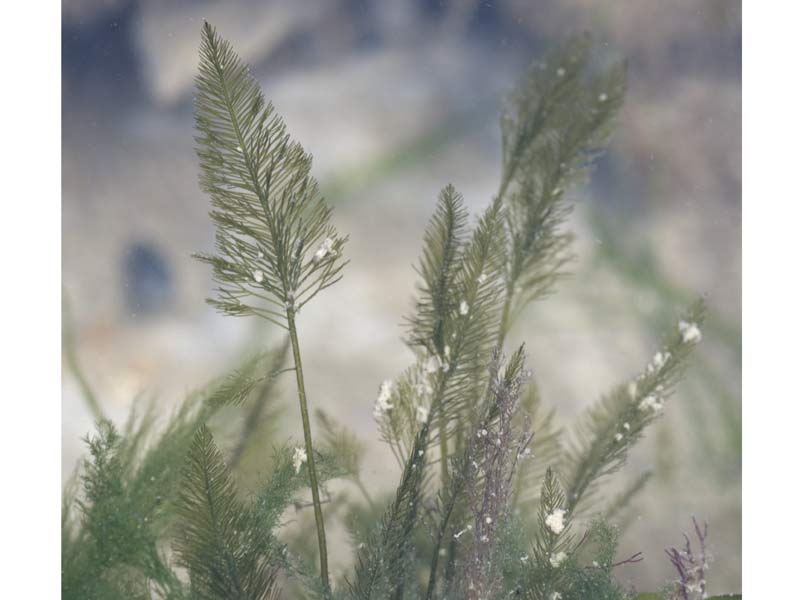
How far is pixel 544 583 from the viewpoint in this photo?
110 cm

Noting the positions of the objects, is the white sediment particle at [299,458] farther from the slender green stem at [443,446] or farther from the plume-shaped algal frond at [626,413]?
the plume-shaped algal frond at [626,413]

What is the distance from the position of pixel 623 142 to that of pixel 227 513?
665 millimetres

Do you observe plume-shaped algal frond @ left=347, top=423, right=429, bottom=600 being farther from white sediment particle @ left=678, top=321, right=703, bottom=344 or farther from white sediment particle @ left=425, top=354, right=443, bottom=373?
white sediment particle @ left=678, top=321, right=703, bottom=344

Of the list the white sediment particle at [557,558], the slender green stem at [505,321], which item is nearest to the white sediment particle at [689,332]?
the slender green stem at [505,321]

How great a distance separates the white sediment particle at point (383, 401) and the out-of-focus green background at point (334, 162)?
0.5 inches

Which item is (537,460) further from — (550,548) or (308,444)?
(308,444)

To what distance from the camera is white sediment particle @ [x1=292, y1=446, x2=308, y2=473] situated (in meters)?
1.16

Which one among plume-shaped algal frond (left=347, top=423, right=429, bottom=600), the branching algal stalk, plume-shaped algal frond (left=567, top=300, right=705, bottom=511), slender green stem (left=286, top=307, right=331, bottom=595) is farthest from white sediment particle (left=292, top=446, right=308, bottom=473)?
plume-shaped algal frond (left=567, top=300, right=705, bottom=511)

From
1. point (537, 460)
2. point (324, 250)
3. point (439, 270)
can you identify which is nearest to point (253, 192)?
point (324, 250)

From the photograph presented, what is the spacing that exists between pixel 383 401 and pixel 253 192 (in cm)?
30

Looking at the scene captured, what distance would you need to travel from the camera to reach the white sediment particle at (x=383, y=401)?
1.17m

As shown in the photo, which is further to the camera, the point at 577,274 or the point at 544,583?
the point at 577,274
